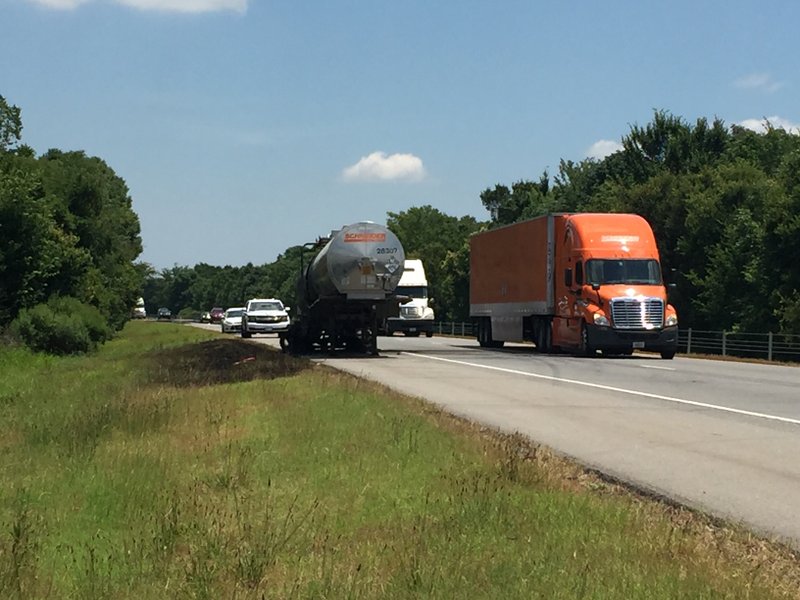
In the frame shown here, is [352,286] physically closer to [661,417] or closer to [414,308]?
[661,417]

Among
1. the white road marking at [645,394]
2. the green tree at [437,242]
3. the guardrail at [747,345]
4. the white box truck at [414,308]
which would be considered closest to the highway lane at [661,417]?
the white road marking at [645,394]

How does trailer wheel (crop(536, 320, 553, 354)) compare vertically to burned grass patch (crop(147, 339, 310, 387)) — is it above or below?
above

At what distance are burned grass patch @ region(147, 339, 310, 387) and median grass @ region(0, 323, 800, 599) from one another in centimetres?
657

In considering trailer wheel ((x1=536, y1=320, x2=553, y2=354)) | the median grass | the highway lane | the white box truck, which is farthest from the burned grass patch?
the white box truck

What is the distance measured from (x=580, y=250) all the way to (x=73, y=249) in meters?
28.5

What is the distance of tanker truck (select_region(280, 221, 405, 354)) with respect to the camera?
2880 centimetres

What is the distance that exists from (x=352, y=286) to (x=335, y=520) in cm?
2195

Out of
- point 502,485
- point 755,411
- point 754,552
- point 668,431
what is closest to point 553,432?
point 668,431

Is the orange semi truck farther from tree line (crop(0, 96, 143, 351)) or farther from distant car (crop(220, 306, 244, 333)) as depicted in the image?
distant car (crop(220, 306, 244, 333))

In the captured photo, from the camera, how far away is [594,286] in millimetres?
29984

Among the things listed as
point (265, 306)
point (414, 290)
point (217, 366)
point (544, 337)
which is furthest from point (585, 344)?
point (265, 306)

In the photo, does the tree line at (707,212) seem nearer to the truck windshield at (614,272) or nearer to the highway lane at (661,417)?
the truck windshield at (614,272)

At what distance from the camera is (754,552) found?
6.54m

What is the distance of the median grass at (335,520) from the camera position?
5.50 metres
